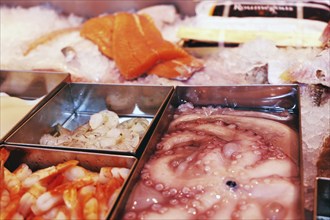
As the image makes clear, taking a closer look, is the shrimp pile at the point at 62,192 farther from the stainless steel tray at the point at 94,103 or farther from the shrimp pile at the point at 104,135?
the stainless steel tray at the point at 94,103

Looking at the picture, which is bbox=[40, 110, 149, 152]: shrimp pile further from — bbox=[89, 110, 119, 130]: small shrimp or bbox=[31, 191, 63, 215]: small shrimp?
bbox=[31, 191, 63, 215]: small shrimp

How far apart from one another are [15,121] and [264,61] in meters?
1.42

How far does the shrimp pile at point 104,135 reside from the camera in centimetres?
193

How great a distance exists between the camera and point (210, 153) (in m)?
1.63

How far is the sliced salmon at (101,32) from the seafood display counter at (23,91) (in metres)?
0.51

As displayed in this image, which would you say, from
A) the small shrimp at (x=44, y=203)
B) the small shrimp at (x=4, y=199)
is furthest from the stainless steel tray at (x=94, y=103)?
the small shrimp at (x=44, y=203)

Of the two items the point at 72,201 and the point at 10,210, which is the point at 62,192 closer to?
the point at 72,201

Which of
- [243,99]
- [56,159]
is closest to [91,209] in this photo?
[56,159]

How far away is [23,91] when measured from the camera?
2707mm

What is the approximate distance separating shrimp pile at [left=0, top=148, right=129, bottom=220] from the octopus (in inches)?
4.0

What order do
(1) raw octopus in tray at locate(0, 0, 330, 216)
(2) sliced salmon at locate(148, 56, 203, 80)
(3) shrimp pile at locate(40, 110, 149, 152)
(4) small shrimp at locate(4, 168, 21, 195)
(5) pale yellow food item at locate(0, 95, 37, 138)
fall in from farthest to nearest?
(2) sliced salmon at locate(148, 56, 203, 80)
(5) pale yellow food item at locate(0, 95, 37, 138)
(1) raw octopus in tray at locate(0, 0, 330, 216)
(3) shrimp pile at locate(40, 110, 149, 152)
(4) small shrimp at locate(4, 168, 21, 195)

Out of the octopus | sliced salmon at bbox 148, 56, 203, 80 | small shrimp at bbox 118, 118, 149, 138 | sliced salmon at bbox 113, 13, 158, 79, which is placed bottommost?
small shrimp at bbox 118, 118, 149, 138

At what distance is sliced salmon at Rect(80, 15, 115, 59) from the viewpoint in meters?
2.95

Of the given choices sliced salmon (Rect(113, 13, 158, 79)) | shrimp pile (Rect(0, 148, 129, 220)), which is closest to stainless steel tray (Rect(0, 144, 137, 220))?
shrimp pile (Rect(0, 148, 129, 220))
